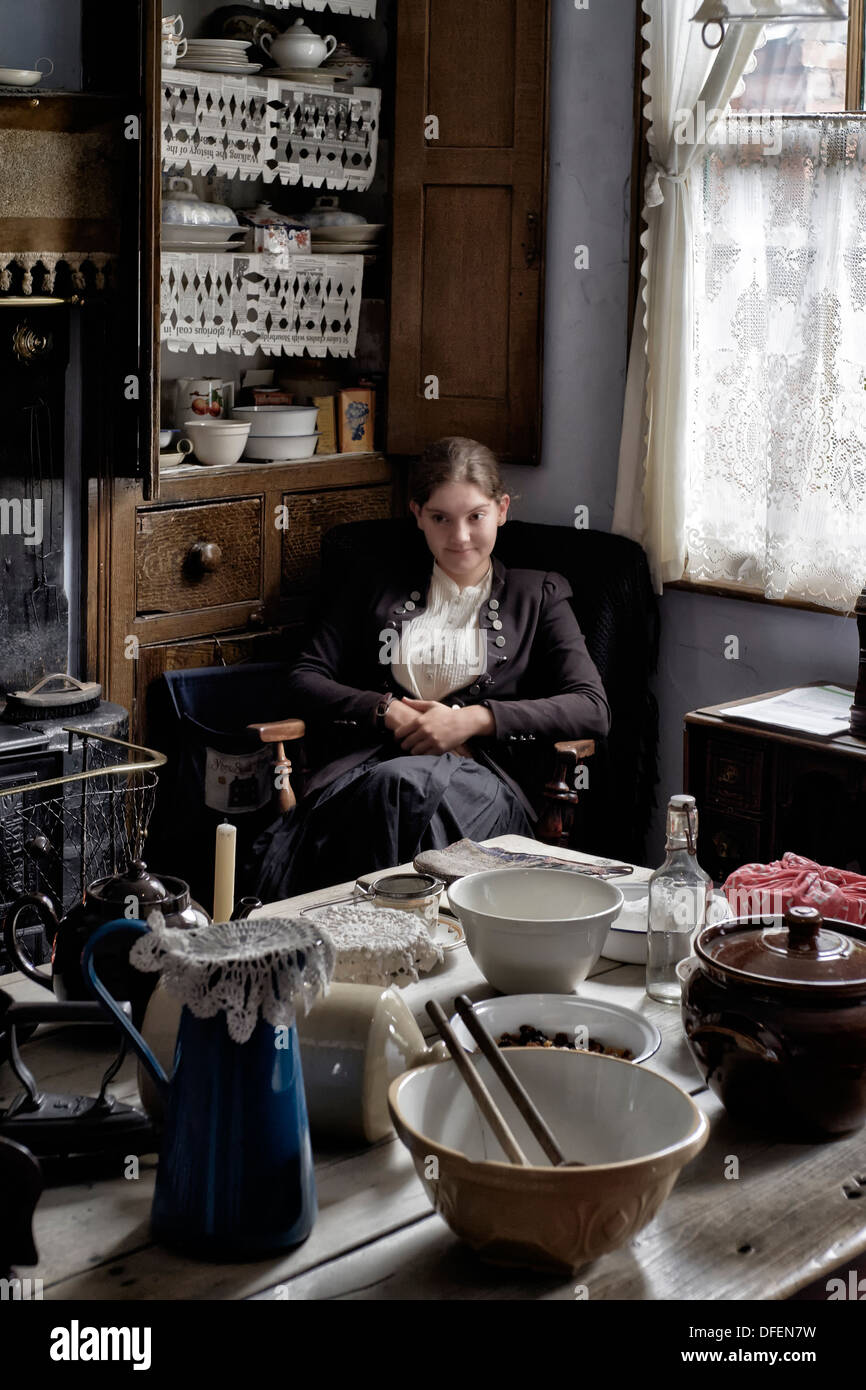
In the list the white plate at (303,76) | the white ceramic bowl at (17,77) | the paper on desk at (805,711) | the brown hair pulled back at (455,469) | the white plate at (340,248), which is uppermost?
the white plate at (303,76)

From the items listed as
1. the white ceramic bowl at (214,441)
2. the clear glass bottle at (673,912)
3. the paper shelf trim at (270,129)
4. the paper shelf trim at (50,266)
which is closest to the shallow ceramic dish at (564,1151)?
the clear glass bottle at (673,912)

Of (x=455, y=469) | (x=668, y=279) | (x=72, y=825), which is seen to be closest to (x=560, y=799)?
(x=455, y=469)

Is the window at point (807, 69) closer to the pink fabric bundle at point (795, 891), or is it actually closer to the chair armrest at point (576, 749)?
the chair armrest at point (576, 749)

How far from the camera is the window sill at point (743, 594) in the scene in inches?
138

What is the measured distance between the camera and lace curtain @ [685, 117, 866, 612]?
336 cm

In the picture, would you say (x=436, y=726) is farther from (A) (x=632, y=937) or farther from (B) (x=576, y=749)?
(A) (x=632, y=937)

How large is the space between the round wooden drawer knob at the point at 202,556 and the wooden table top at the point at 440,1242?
2.32 metres

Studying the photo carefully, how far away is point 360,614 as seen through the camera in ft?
12.1

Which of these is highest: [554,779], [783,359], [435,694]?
[783,359]

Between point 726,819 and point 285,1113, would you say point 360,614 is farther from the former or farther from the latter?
point 285,1113

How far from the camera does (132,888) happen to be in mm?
1763

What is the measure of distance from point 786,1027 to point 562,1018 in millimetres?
252

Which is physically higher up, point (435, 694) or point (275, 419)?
point (275, 419)
